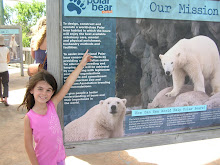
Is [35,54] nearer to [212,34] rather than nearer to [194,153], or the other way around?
[212,34]

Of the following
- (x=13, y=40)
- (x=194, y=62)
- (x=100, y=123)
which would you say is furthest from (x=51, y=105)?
(x=13, y=40)

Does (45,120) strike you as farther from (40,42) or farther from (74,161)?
(40,42)

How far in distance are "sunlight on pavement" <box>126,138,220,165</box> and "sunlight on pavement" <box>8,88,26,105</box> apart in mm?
3936

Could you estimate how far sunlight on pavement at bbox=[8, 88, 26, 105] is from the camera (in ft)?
20.8

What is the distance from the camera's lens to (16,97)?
6.86m

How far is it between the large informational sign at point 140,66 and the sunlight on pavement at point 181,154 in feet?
2.79

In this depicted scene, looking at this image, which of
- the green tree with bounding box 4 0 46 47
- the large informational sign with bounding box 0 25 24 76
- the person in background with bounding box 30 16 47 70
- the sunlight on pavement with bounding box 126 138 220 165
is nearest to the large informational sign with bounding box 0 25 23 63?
the large informational sign with bounding box 0 25 24 76

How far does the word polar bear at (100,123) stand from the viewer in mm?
2146

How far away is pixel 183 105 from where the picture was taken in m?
2.48

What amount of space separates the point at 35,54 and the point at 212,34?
7.13ft

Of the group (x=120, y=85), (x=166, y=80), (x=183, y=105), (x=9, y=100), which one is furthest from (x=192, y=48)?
(x=9, y=100)

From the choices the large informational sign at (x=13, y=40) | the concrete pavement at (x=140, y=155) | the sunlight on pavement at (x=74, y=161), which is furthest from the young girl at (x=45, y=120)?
the large informational sign at (x=13, y=40)

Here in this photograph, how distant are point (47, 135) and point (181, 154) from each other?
2.20 meters

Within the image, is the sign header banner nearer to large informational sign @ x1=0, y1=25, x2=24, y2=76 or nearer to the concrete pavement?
the concrete pavement
